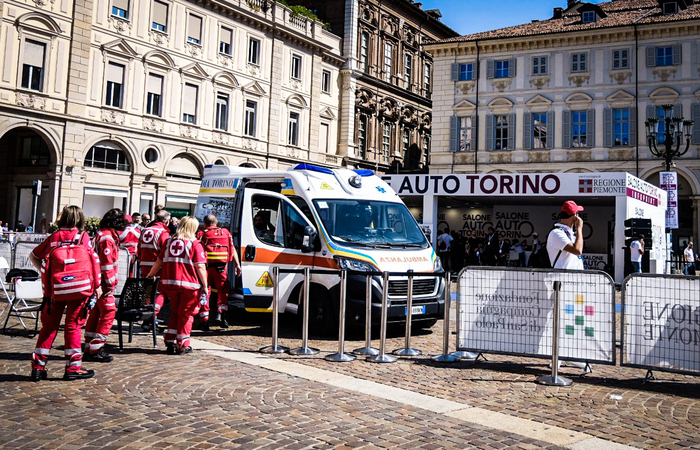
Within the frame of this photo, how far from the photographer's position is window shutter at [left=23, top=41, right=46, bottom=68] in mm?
29609

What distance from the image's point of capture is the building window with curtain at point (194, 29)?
3662 cm

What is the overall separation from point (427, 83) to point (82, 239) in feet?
182

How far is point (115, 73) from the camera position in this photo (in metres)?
33.2

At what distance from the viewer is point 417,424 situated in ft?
18.7

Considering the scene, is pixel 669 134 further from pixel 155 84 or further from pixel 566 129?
pixel 155 84

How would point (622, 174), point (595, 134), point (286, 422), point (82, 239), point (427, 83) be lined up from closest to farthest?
point (286, 422) → point (82, 239) → point (622, 174) → point (595, 134) → point (427, 83)

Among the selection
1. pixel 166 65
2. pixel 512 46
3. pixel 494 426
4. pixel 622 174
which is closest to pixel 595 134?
pixel 512 46

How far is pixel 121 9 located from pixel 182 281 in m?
28.6

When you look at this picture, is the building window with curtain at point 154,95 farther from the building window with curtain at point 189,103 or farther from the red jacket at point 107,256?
the red jacket at point 107,256

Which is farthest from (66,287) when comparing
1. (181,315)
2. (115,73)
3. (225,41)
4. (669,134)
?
(225,41)

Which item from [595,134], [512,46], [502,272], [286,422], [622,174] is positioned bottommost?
[286,422]

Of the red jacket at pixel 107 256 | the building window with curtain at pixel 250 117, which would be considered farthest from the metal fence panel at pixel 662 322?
the building window with curtain at pixel 250 117

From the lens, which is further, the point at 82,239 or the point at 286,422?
the point at 82,239

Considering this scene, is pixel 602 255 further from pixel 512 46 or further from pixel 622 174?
pixel 512 46
